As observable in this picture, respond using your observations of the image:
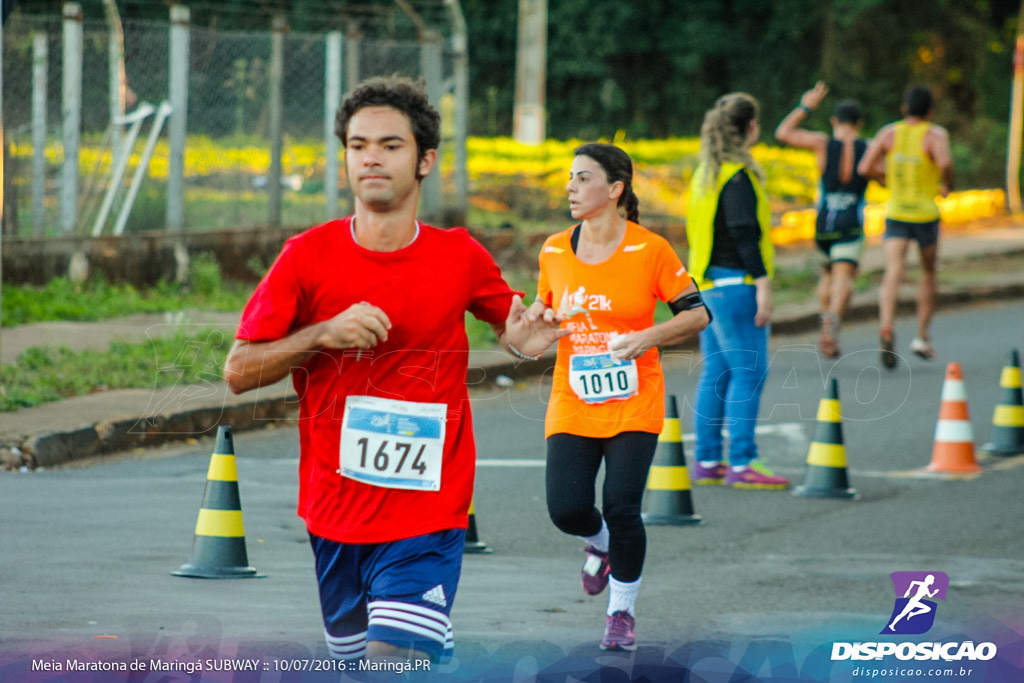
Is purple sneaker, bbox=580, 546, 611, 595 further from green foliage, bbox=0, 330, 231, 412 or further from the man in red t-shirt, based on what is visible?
green foliage, bbox=0, 330, 231, 412

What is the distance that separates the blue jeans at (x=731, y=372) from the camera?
27.4ft

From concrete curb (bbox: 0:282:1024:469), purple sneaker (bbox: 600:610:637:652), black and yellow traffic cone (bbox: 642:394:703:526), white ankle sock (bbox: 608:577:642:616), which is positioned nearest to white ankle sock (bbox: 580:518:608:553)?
white ankle sock (bbox: 608:577:642:616)

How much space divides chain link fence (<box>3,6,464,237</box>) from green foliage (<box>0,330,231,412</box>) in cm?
277

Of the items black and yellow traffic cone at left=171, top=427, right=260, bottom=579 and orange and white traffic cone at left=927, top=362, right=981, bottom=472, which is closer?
black and yellow traffic cone at left=171, top=427, right=260, bottom=579

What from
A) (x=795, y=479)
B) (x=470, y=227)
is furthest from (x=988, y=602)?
(x=470, y=227)

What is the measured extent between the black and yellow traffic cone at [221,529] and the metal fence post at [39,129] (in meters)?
7.97

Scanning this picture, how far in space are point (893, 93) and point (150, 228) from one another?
105 ft

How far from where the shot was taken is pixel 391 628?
12.9 feet

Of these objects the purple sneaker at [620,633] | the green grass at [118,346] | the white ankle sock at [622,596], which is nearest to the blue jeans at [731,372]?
the white ankle sock at [622,596]

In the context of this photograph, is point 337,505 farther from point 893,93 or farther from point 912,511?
point 893,93

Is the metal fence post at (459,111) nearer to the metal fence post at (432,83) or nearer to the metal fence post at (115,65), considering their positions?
the metal fence post at (432,83)

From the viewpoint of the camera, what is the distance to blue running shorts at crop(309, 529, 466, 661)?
3.96 metres

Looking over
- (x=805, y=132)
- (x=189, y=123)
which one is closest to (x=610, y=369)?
(x=805, y=132)

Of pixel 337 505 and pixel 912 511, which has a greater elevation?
pixel 337 505
